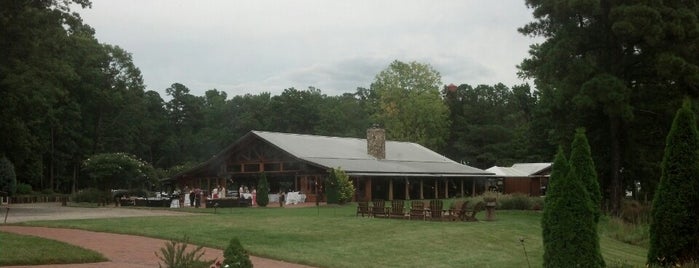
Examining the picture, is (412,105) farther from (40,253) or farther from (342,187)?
(40,253)

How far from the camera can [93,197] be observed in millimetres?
39406

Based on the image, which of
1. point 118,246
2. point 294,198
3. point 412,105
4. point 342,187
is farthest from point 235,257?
point 412,105

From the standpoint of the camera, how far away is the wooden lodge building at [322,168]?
4206 centimetres

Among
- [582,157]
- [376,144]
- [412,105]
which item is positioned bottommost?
[582,157]

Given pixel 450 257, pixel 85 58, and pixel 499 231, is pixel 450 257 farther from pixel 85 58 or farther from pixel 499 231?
pixel 85 58

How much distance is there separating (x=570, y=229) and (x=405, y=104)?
201 ft

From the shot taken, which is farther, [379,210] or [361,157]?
[361,157]

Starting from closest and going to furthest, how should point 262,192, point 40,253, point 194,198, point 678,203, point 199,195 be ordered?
point 678,203
point 40,253
point 199,195
point 262,192
point 194,198

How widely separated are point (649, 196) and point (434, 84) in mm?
44251

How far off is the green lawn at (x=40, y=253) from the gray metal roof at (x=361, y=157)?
2558cm

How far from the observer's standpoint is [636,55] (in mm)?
28328

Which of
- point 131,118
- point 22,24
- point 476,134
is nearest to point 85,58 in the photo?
point 131,118

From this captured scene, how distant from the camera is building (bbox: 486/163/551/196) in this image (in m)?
Answer: 54.3

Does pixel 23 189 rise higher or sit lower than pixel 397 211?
higher
